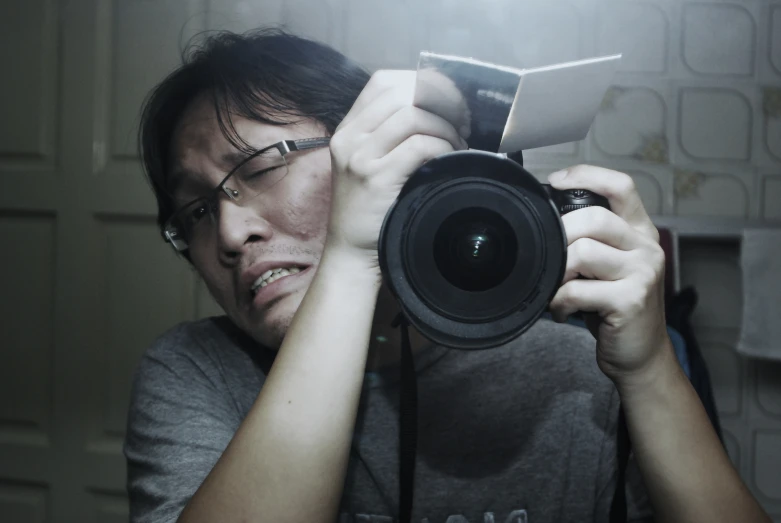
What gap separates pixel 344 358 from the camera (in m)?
0.43

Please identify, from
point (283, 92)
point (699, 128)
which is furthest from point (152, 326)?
point (699, 128)

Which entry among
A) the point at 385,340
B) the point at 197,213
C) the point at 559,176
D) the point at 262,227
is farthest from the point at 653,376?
the point at 197,213

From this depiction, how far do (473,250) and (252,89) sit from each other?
368 mm

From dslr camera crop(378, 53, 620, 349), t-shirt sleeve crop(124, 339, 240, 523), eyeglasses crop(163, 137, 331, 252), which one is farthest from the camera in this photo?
eyeglasses crop(163, 137, 331, 252)

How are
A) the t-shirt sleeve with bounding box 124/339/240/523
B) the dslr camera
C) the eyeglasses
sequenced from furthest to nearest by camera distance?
1. the eyeglasses
2. the t-shirt sleeve with bounding box 124/339/240/523
3. the dslr camera

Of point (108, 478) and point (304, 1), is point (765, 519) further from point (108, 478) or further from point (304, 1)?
point (108, 478)

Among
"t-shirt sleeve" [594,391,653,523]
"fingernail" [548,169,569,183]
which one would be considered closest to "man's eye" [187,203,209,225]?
"fingernail" [548,169,569,183]

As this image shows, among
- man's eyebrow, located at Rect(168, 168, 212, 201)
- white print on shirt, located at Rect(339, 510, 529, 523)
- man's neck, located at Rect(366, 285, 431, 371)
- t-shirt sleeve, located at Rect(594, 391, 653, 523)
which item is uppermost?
man's eyebrow, located at Rect(168, 168, 212, 201)

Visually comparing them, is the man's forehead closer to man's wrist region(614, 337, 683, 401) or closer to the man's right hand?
the man's right hand

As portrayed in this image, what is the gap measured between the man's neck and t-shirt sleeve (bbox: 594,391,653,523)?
222mm

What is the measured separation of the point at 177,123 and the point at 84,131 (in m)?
0.72

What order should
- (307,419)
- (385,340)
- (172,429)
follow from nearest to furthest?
1. (307,419)
2. (172,429)
3. (385,340)

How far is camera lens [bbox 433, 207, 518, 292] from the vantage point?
0.44m

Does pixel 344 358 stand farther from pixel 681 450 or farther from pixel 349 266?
pixel 681 450
